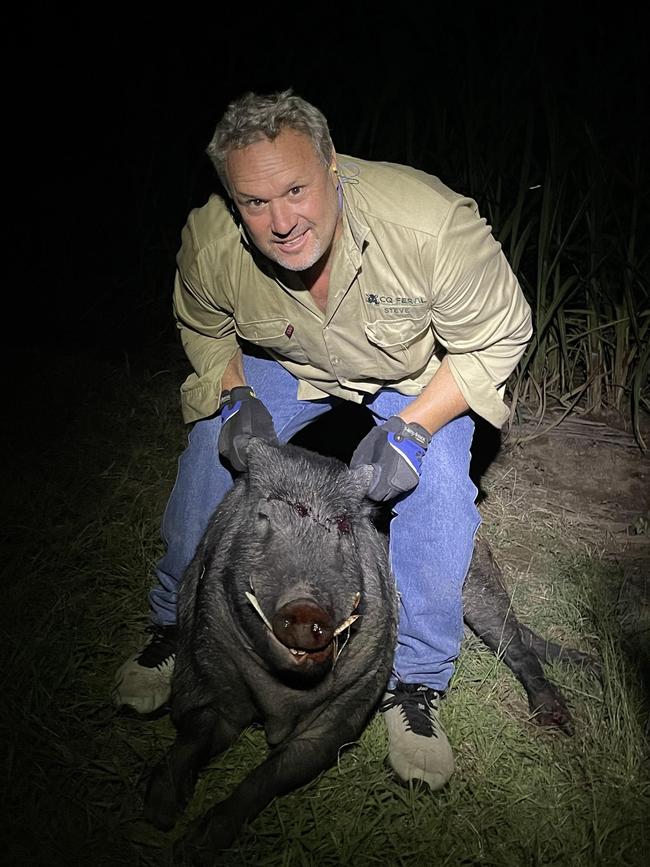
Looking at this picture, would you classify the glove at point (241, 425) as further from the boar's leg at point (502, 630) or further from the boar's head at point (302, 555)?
the boar's leg at point (502, 630)

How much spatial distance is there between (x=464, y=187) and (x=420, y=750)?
283cm

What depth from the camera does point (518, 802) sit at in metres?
2.49

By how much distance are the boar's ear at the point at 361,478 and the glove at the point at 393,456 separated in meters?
0.03

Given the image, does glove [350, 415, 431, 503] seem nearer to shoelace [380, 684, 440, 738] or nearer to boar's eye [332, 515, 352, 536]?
boar's eye [332, 515, 352, 536]

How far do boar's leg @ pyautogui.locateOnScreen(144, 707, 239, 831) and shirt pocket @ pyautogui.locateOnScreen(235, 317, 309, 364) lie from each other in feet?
3.88

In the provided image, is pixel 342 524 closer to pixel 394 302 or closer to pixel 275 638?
pixel 275 638

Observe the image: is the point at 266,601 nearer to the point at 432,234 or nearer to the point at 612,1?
the point at 432,234

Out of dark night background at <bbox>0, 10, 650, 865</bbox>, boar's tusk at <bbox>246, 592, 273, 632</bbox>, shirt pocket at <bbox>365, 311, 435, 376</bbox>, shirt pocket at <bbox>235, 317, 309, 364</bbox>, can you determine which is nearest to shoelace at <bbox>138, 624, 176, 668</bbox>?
dark night background at <bbox>0, 10, 650, 865</bbox>

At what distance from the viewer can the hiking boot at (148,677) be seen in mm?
2705

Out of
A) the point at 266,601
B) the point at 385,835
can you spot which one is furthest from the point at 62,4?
the point at 385,835

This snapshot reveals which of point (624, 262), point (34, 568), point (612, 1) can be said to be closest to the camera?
point (34, 568)

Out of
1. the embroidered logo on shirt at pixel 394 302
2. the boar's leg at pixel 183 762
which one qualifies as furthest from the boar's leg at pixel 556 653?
the embroidered logo on shirt at pixel 394 302

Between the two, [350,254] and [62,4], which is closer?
[350,254]

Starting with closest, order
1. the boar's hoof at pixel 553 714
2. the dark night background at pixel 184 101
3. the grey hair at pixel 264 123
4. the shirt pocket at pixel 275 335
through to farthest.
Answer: the grey hair at pixel 264 123
the boar's hoof at pixel 553 714
the shirt pocket at pixel 275 335
the dark night background at pixel 184 101
